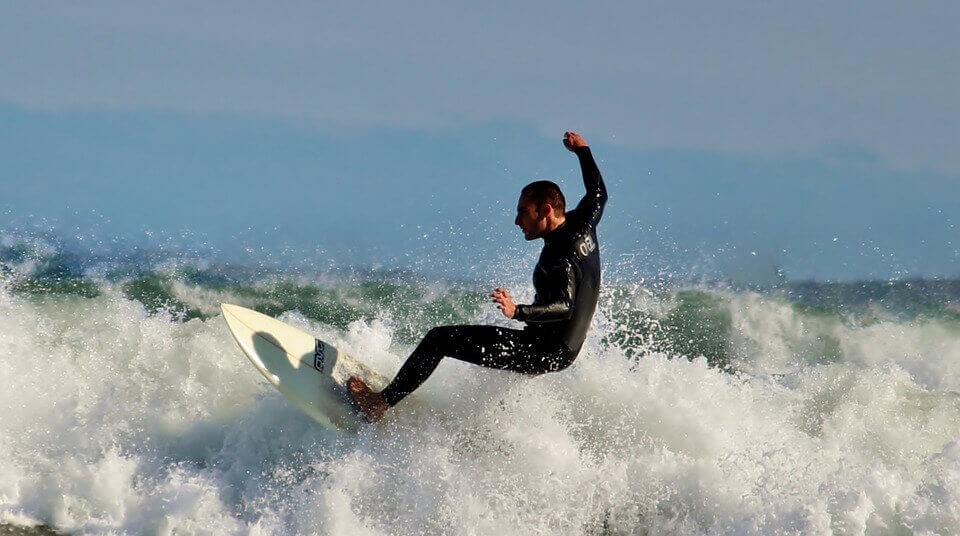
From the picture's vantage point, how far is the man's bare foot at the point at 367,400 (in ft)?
22.1

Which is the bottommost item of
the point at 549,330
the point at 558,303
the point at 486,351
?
the point at 486,351

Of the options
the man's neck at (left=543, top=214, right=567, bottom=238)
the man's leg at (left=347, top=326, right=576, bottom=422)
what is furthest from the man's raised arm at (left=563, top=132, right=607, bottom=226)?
the man's leg at (left=347, top=326, right=576, bottom=422)

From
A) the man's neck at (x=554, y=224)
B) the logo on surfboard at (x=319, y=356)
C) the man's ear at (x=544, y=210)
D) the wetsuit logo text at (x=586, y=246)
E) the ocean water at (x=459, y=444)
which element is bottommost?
the ocean water at (x=459, y=444)

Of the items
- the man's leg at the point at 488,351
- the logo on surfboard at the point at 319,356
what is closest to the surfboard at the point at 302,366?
the logo on surfboard at the point at 319,356

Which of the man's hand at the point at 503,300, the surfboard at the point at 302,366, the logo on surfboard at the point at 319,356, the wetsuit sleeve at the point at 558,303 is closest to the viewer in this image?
the man's hand at the point at 503,300

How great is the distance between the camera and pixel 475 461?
6.59 meters

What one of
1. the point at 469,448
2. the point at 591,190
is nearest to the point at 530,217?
the point at 591,190

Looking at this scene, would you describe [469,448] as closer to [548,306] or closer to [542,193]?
[548,306]

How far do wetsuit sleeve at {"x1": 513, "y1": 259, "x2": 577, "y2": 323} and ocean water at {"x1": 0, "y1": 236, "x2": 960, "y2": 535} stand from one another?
1.21m

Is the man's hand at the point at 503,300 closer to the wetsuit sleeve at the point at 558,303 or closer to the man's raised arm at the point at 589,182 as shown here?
the wetsuit sleeve at the point at 558,303

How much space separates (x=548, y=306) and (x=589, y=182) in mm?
1270

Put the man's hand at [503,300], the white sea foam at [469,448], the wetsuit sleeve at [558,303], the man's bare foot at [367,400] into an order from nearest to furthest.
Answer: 1. the man's hand at [503,300]
2. the wetsuit sleeve at [558,303]
3. the white sea foam at [469,448]
4. the man's bare foot at [367,400]

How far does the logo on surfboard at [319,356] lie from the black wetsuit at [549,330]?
0.75 metres

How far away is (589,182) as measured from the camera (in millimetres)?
6660
